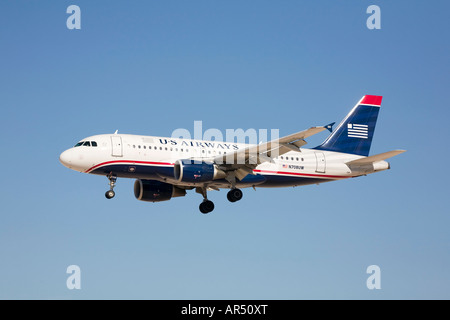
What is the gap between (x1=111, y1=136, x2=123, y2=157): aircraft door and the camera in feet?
160

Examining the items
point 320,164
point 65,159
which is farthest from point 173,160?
point 320,164

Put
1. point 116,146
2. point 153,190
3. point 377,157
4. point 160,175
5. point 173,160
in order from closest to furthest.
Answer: point 116,146 < point 160,175 < point 173,160 < point 377,157 < point 153,190

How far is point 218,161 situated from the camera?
49875 mm

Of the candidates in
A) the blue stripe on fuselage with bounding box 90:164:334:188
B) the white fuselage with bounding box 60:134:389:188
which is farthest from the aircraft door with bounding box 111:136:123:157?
the blue stripe on fuselage with bounding box 90:164:334:188

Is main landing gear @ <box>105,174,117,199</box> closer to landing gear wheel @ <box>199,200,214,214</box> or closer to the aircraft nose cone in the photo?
the aircraft nose cone

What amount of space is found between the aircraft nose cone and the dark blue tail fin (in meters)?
19.4

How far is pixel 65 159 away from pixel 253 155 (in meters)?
12.7

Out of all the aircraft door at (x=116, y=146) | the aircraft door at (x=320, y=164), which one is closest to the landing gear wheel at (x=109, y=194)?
the aircraft door at (x=116, y=146)

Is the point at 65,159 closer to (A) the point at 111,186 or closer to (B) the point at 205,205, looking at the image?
(A) the point at 111,186

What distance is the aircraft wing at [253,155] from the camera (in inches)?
1796

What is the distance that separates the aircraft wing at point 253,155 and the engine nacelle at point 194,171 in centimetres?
84

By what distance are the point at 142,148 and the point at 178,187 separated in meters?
6.68

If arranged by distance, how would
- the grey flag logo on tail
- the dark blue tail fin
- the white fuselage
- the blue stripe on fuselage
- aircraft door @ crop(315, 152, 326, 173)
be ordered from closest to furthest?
the white fuselage, the blue stripe on fuselage, aircraft door @ crop(315, 152, 326, 173), the dark blue tail fin, the grey flag logo on tail

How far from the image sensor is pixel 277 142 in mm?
45938
